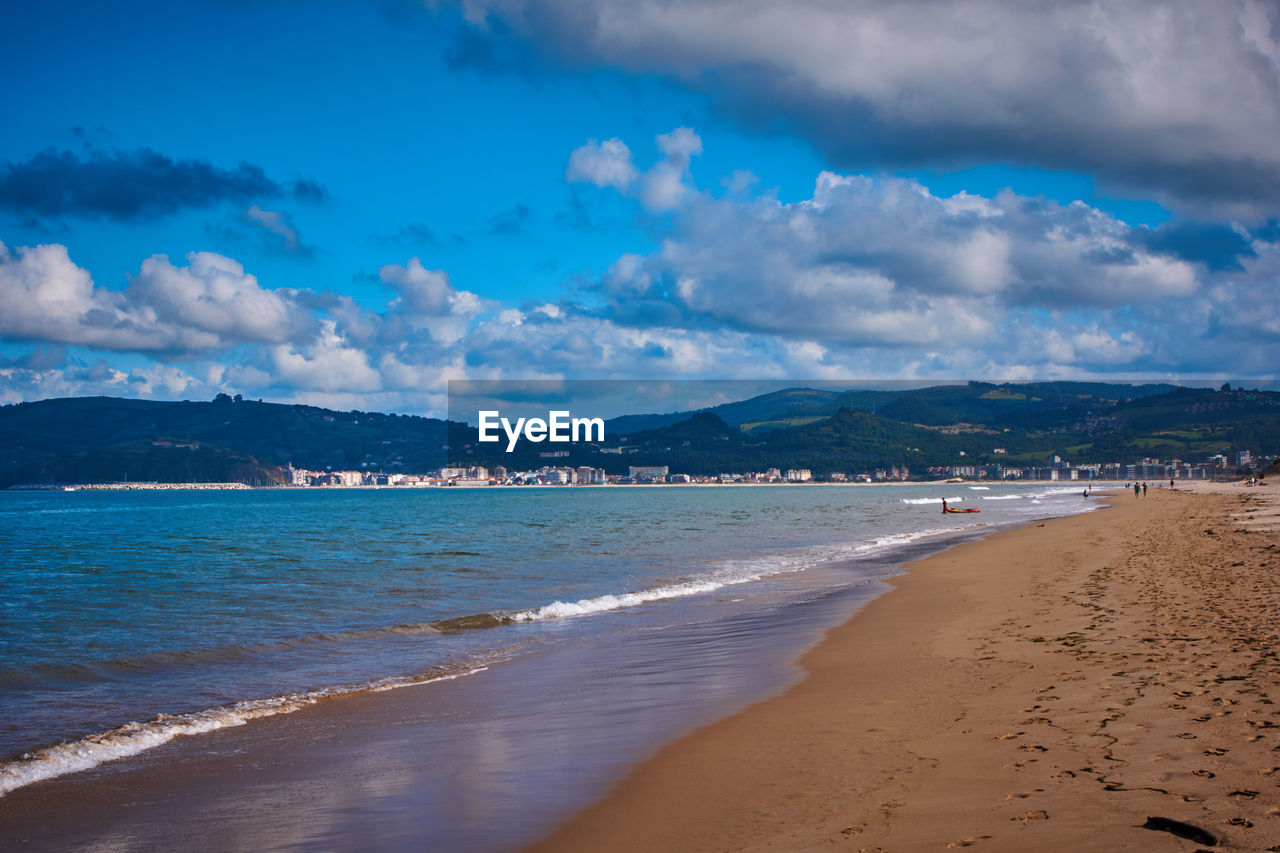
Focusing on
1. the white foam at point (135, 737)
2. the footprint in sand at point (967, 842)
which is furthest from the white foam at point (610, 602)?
the footprint in sand at point (967, 842)

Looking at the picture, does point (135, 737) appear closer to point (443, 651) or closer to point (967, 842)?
point (443, 651)

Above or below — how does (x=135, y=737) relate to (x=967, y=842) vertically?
below

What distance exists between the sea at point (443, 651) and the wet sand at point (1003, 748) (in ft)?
2.82

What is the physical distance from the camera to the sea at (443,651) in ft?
26.7

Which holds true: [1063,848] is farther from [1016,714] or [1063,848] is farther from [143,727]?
[143,727]

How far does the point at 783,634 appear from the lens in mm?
15023

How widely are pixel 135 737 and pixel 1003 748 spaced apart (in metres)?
8.98

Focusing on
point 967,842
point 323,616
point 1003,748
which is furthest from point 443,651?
point 967,842

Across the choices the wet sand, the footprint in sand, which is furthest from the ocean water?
the footprint in sand

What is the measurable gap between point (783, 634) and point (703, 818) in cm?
931

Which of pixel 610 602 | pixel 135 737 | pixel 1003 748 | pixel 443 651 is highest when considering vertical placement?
pixel 1003 748

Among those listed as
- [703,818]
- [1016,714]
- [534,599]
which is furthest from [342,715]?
[534,599]

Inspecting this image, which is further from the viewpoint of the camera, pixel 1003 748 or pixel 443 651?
pixel 443 651

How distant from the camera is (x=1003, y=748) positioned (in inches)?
269
